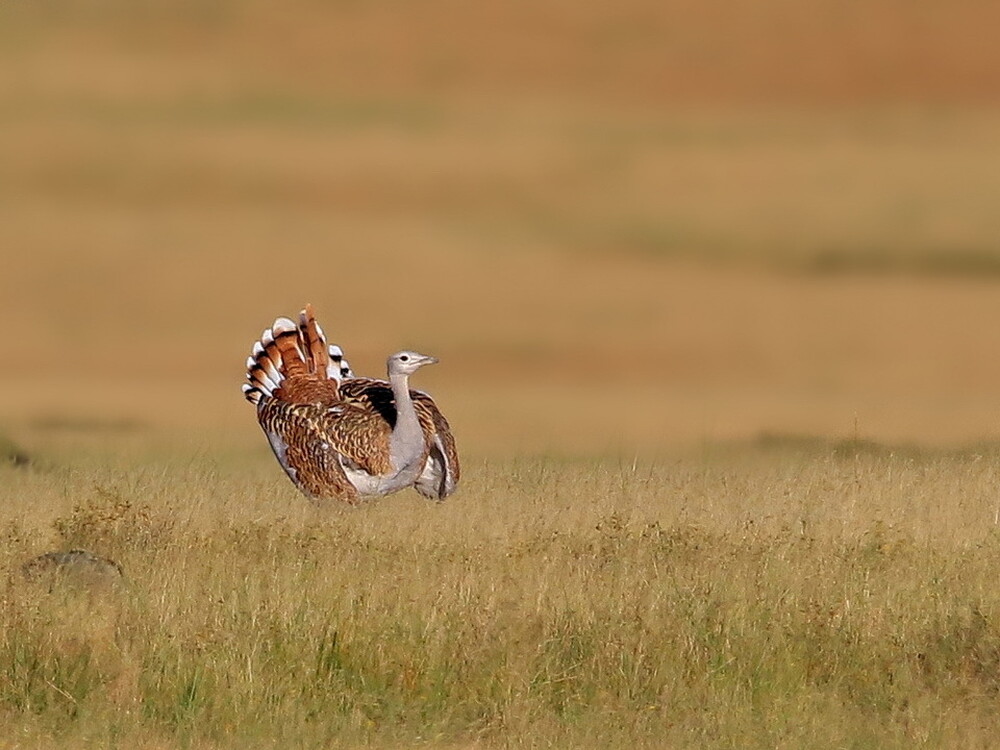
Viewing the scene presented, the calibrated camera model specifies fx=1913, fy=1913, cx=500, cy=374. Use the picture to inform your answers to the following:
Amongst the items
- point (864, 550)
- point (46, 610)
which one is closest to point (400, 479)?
point (864, 550)

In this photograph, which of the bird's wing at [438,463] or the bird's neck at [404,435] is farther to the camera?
the bird's wing at [438,463]

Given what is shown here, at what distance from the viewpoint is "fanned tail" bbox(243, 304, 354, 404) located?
13.8 meters

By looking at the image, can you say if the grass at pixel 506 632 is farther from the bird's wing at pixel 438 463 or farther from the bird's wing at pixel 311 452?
the bird's wing at pixel 438 463

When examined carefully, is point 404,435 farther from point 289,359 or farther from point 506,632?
point 506,632

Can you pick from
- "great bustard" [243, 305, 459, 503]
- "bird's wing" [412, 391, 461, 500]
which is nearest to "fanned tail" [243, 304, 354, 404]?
"great bustard" [243, 305, 459, 503]

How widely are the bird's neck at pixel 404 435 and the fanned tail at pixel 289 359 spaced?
7.20ft

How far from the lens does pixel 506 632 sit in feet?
25.4

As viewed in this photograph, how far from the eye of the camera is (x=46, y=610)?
26.1ft

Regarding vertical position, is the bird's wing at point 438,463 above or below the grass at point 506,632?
above

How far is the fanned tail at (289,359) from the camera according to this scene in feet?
45.3

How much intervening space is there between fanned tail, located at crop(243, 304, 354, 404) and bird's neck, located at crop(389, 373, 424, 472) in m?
2.19

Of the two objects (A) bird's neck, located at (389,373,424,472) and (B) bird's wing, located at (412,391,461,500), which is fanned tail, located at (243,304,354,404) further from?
(A) bird's neck, located at (389,373,424,472)

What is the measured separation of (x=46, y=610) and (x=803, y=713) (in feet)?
10.3

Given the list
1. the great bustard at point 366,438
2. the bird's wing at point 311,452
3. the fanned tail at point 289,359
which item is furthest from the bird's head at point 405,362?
the fanned tail at point 289,359
